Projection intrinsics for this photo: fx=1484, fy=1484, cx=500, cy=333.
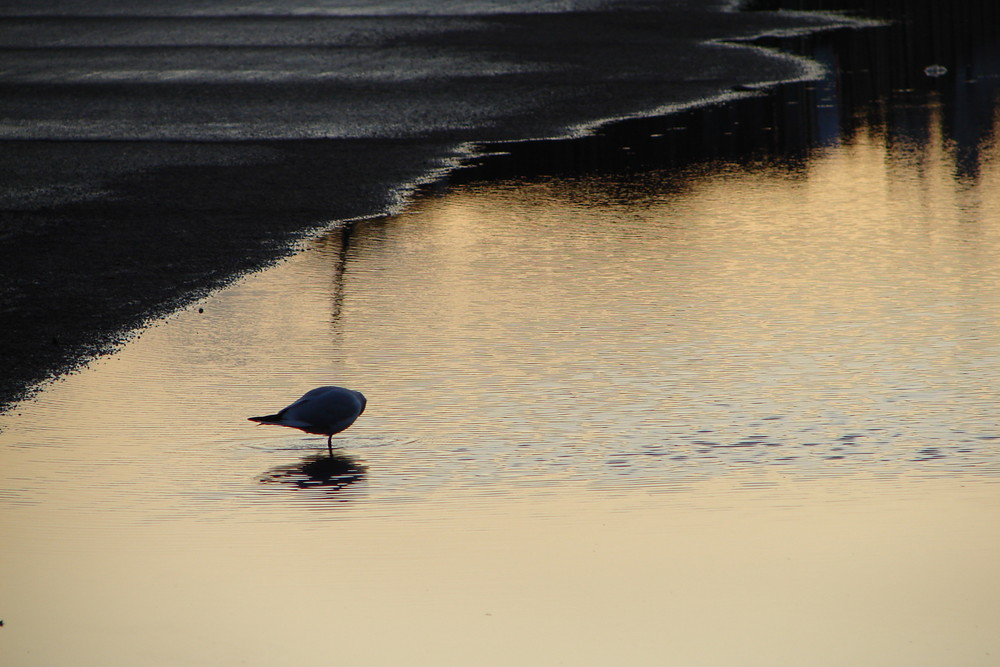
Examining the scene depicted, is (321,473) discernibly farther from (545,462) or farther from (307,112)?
(307,112)

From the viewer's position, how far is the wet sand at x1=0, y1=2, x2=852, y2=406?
10.9 meters

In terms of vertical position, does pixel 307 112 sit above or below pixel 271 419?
above

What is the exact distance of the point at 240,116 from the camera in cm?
1923

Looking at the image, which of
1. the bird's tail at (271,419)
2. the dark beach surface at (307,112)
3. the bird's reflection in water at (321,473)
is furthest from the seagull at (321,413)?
the dark beach surface at (307,112)

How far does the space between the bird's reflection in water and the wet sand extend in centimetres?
197

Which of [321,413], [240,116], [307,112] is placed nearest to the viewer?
[321,413]

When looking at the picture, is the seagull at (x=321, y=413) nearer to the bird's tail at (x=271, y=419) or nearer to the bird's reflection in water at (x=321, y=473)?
the bird's tail at (x=271, y=419)

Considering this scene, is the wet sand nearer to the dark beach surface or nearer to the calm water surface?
the dark beach surface

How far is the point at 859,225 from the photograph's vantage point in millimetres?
12320

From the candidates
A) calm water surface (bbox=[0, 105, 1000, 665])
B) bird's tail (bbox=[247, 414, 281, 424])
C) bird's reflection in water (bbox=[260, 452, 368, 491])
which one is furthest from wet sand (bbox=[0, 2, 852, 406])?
bird's reflection in water (bbox=[260, 452, 368, 491])

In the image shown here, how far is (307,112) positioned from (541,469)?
1321 cm

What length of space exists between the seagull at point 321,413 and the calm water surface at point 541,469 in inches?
7.8

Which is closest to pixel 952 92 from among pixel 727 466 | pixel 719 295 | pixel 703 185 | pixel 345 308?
pixel 703 185

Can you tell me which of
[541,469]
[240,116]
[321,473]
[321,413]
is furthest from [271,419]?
[240,116]
